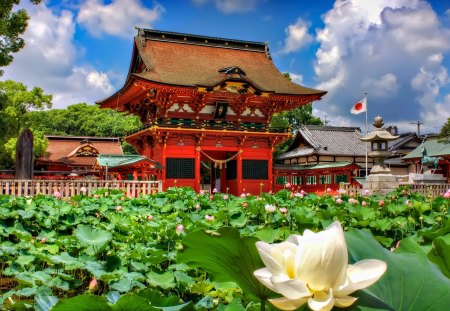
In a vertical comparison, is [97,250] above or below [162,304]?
below

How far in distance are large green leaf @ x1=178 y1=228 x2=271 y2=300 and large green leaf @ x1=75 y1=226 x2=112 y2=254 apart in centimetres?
202

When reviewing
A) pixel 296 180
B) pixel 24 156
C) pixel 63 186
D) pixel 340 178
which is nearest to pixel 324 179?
pixel 340 178

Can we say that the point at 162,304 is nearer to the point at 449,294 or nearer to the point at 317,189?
the point at 449,294

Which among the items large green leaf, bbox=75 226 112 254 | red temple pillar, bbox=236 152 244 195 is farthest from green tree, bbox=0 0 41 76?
A: large green leaf, bbox=75 226 112 254

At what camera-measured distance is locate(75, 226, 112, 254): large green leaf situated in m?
2.99

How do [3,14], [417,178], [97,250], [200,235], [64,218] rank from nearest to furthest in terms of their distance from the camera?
[200,235] < [97,250] < [64,218] < [3,14] < [417,178]

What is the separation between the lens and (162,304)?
1.07m

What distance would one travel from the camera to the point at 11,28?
15.7m

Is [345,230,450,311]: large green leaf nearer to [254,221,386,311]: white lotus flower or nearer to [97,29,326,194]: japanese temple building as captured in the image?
[254,221,386,311]: white lotus flower

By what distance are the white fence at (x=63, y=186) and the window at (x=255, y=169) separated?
751cm

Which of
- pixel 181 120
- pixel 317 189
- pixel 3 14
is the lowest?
pixel 317 189

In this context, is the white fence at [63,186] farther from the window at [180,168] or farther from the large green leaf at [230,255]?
the large green leaf at [230,255]

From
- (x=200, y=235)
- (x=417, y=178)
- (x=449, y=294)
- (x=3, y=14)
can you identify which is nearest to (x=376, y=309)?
(x=449, y=294)

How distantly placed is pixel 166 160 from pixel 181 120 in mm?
1747
